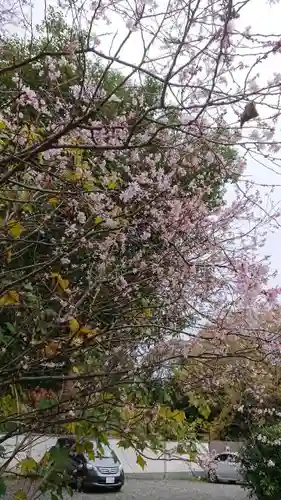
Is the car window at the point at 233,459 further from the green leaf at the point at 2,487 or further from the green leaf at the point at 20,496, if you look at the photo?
the green leaf at the point at 2,487

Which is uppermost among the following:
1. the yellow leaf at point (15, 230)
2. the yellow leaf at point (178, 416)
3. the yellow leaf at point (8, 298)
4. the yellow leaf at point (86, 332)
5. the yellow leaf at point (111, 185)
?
the yellow leaf at point (111, 185)

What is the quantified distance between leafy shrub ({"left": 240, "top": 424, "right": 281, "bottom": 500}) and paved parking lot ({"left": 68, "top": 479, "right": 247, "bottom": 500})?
2550 millimetres

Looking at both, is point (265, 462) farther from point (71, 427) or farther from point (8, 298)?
point (8, 298)

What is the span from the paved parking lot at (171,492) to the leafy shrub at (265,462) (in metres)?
2.55

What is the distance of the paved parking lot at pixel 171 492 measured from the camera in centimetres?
1023

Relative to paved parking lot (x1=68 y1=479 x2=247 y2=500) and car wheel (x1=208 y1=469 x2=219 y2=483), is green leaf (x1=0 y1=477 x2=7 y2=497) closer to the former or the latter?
car wheel (x1=208 y1=469 x2=219 y2=483)

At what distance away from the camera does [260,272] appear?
117 inches

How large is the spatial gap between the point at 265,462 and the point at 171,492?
384cm

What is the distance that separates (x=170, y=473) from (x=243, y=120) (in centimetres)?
1405

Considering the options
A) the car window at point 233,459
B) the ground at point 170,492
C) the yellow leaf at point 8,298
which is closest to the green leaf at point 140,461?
the yellow leaf at point 8,298

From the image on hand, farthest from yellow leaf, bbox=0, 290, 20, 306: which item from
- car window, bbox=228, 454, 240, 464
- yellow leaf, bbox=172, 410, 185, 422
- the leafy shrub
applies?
car window, bbox=228, 454, 240, 464

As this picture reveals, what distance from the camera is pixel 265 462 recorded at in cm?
773

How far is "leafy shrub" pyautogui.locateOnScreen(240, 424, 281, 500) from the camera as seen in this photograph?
7.62 meters

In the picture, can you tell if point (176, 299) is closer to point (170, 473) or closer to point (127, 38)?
point (127, 38)
